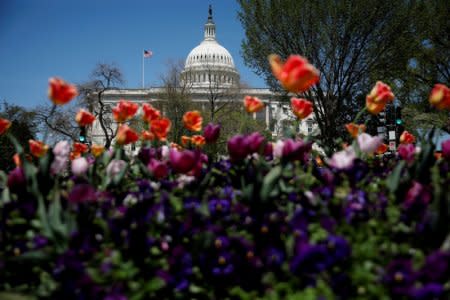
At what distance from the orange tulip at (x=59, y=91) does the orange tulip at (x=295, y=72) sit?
1.34 m

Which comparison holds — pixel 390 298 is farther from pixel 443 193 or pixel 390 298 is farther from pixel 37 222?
pixel 37 222

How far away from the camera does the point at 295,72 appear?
8.71 ft

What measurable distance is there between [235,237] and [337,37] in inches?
785

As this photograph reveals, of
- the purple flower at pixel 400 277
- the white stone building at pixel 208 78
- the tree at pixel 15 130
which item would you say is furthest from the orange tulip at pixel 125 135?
the white stone building at pixel 208 78

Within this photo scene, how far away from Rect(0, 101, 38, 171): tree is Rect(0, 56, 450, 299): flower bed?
27.5 metres

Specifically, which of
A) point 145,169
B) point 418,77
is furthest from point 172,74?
point 145,169

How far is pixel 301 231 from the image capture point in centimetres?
235

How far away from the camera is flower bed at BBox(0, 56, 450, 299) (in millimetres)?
2176

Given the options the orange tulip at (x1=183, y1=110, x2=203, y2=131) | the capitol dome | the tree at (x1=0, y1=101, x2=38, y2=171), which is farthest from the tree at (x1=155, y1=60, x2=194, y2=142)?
the capitol dome

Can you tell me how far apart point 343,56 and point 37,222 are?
67.3ft

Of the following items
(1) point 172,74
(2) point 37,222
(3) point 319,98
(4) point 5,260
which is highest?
(1) point 172,74

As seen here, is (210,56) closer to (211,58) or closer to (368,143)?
(211,58)

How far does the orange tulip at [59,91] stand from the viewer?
Answer: 292cm

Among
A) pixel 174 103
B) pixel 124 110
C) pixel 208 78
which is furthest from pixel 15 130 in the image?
pixel 208 78
